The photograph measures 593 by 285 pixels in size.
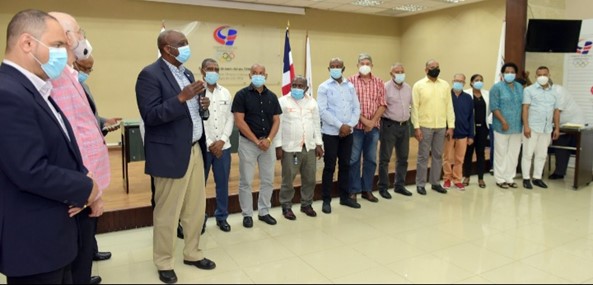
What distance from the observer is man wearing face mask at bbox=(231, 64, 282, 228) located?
367 cm

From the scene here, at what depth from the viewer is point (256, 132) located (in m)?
3.71

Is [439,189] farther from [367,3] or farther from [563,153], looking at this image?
[367,3]

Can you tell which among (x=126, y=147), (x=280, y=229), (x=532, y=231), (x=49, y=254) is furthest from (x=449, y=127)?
(x=49, y=254)

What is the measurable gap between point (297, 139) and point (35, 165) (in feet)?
8.54

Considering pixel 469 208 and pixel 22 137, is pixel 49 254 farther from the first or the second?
pixel 469 208

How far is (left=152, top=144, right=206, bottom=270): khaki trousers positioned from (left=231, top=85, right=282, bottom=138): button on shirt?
39.2 inches

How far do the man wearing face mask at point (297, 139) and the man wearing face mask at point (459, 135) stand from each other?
1.94m

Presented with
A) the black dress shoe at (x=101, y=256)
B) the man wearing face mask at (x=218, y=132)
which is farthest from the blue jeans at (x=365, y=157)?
the black dress shoe at (x=101, y=256)

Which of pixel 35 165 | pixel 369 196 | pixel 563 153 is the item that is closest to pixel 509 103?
pixel 563 153

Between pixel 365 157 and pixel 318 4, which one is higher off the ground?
pixel 318 4

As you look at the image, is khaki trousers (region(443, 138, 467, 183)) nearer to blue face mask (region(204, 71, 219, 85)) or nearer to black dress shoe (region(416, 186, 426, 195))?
black dress shoe (region(416, 186, 426, 195))

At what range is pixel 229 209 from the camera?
4.16 meters

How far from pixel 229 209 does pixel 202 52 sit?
182 inches

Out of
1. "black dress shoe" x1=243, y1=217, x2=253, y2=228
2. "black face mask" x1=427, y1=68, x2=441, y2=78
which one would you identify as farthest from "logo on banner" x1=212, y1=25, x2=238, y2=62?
"black dress shoe" x1=243, y1=217, x2=253, y2=228
